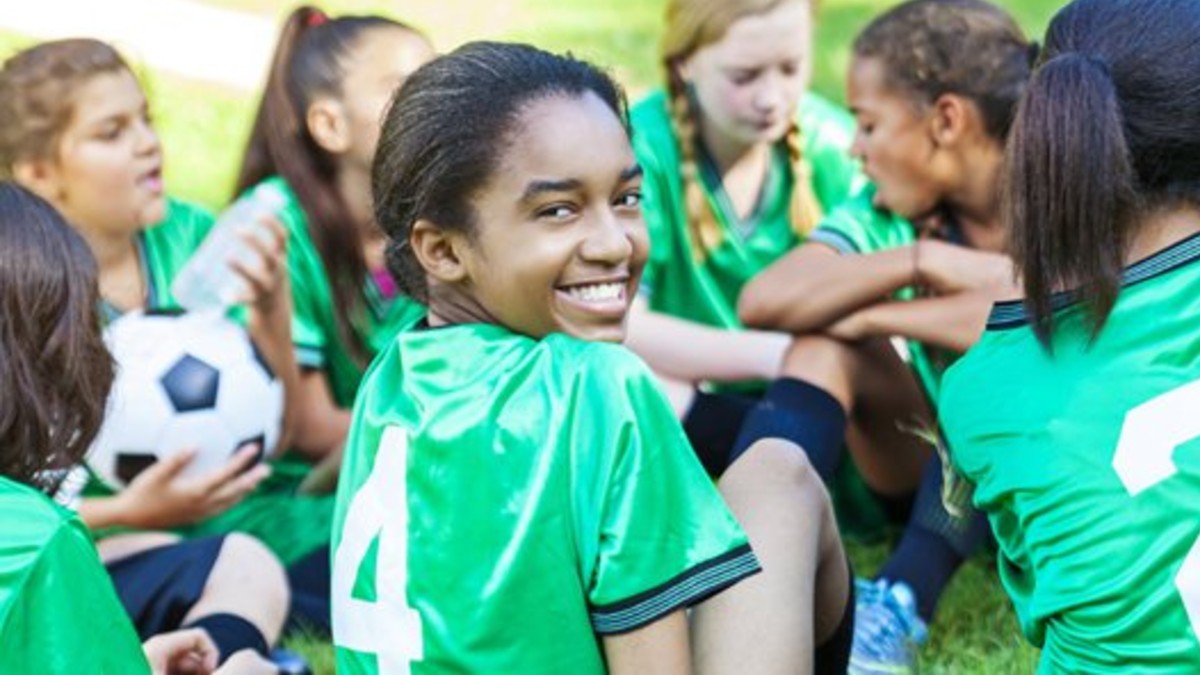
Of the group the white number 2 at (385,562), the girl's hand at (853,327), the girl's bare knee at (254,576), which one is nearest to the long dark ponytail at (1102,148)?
the white number 2 at (385,562)

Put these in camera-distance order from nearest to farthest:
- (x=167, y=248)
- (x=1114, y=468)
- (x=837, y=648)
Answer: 1. (x=1114, y=468)
2. (x=837, y=648)
3. (x=167, y=248)

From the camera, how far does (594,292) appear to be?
3012 millimetres

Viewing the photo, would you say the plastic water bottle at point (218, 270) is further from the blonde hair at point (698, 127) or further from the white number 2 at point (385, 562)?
the white number 2 at point (385, 562)

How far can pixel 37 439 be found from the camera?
118 inches

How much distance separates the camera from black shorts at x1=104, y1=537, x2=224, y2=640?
158 inches

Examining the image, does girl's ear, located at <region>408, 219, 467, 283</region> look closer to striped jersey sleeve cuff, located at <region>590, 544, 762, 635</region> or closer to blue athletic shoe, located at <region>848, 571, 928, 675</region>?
striped jersey sleeve cuff, located at <region>590, 544, 762, 635</region>

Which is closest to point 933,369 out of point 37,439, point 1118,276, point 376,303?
point 376,303

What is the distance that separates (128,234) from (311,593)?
0.78 meters

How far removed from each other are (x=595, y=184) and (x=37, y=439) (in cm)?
77

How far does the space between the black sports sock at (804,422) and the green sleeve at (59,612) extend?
157cm

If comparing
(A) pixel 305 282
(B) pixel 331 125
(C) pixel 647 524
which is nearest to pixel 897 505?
(A) pixel 305 282

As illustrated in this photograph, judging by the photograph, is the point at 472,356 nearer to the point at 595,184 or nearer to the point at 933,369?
the point at 595,184

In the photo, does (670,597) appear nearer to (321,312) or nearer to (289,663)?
(289,663)

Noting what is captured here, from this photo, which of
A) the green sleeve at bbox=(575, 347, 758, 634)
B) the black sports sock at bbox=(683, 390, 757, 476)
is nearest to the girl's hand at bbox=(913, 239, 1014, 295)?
the black sports sock at bbox=(683, 390, 757, 476)
